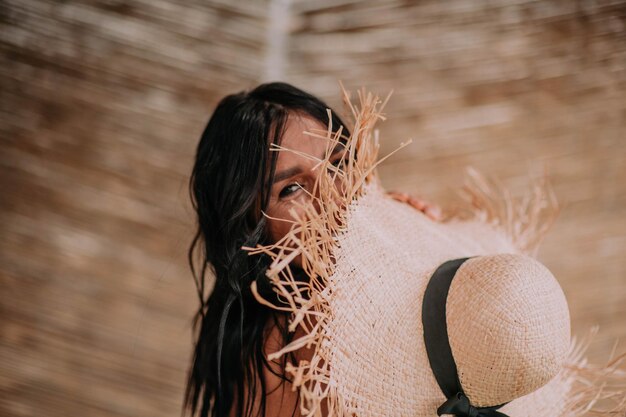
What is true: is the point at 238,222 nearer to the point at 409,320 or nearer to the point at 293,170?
the point at 293,170

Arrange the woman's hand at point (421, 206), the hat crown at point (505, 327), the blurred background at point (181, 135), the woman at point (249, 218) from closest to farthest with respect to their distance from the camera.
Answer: the hat crown at point (505, 327), the woman at point (249, 218), the woman's hand at point (421, 206), the blurred background at point (181, 135)

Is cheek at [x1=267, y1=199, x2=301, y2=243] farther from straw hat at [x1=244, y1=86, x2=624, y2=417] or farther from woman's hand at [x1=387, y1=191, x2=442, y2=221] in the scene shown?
woman's hand at [x1=387, y1=191, x2=442, y2=221]

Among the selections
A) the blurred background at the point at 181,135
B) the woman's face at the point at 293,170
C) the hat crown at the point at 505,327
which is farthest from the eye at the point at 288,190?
the blurred background at the point at 181,135

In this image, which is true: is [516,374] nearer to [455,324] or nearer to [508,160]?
[455,324]

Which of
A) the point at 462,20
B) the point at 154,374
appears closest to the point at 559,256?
the point at 462,20

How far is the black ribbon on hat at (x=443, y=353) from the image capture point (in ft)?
2.57

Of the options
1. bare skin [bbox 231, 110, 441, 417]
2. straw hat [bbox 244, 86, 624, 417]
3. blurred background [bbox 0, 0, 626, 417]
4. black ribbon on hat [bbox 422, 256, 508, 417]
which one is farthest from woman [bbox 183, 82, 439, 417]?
blurred background [bbox 0, 0, 626, 417]

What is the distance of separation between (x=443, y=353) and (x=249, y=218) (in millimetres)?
489

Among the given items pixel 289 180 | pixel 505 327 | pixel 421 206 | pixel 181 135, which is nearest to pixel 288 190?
pixel 289 180

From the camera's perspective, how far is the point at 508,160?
155cm

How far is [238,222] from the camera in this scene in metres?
1.08

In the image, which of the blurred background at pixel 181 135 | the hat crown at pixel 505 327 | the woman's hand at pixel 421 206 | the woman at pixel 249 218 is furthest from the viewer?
the blurred background at pixel 181 135

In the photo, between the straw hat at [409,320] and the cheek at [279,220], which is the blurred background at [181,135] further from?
the straw hat at [409,320]

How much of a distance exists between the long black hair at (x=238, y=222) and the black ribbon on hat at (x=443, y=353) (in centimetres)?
28
